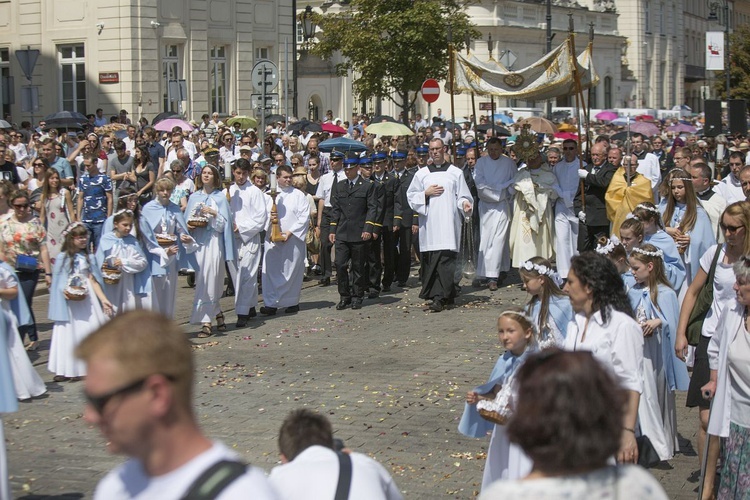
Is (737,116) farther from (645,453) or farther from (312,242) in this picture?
(645,453)

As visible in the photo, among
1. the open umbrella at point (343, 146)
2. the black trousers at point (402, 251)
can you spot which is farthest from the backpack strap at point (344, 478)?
the open umbrella at point (343, 146)

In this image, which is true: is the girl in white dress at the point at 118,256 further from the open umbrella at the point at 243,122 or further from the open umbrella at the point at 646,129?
the open umbrella at the point at 646,129

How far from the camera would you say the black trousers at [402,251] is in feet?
55.4

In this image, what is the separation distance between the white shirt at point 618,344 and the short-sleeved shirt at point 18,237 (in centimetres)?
736

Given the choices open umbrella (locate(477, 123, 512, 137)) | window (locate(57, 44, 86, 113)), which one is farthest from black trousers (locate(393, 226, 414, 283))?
window (locate(57, 44, 86, 113))

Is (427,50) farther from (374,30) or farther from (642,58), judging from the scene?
(642,58)

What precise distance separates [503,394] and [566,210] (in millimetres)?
10825

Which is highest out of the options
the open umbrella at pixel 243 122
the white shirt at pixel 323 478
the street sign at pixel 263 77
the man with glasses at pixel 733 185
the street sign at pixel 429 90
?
the street sign at pixel 429 90

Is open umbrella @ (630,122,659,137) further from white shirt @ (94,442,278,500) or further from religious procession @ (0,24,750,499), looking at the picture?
white shirt @ (94,442,278,500)

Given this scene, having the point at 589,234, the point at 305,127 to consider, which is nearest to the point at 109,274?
the point at 589,234

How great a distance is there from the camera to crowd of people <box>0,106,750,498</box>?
6230 mm

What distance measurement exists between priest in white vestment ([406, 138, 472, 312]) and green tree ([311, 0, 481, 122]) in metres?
20.9

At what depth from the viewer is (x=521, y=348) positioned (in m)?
6.14

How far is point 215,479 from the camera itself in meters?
2.70
